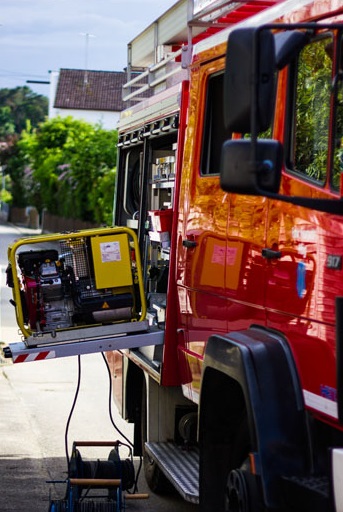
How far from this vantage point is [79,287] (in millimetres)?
7871

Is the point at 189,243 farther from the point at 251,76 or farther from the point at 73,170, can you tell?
the point at 73,170

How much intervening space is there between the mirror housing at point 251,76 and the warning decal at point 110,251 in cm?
332

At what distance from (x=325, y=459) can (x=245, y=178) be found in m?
1.26

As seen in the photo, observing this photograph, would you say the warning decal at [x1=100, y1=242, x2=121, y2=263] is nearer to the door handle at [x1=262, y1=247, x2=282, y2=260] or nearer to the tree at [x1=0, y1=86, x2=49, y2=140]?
the door handle at [x1=262, y1=247, x2=282, y2=260]

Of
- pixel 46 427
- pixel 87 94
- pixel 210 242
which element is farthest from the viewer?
pixel 87 94

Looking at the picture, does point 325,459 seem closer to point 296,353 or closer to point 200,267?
point 296,353

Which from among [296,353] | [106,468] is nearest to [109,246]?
[106,468]

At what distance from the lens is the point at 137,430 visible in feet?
30.6

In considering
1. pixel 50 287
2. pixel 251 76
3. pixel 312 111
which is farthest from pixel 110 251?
pixel 251 76

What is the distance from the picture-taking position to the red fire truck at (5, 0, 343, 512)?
4.65m

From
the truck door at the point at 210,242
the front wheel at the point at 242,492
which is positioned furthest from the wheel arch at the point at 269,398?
the truck door at the point at 210,242

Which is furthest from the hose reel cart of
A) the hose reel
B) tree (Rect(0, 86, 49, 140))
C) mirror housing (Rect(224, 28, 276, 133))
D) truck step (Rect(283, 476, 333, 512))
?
tree (Rect(0, 86, 49, 140))

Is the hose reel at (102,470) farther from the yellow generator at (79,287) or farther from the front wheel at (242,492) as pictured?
the front wheel at (242,492)

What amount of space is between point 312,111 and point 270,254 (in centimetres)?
66
